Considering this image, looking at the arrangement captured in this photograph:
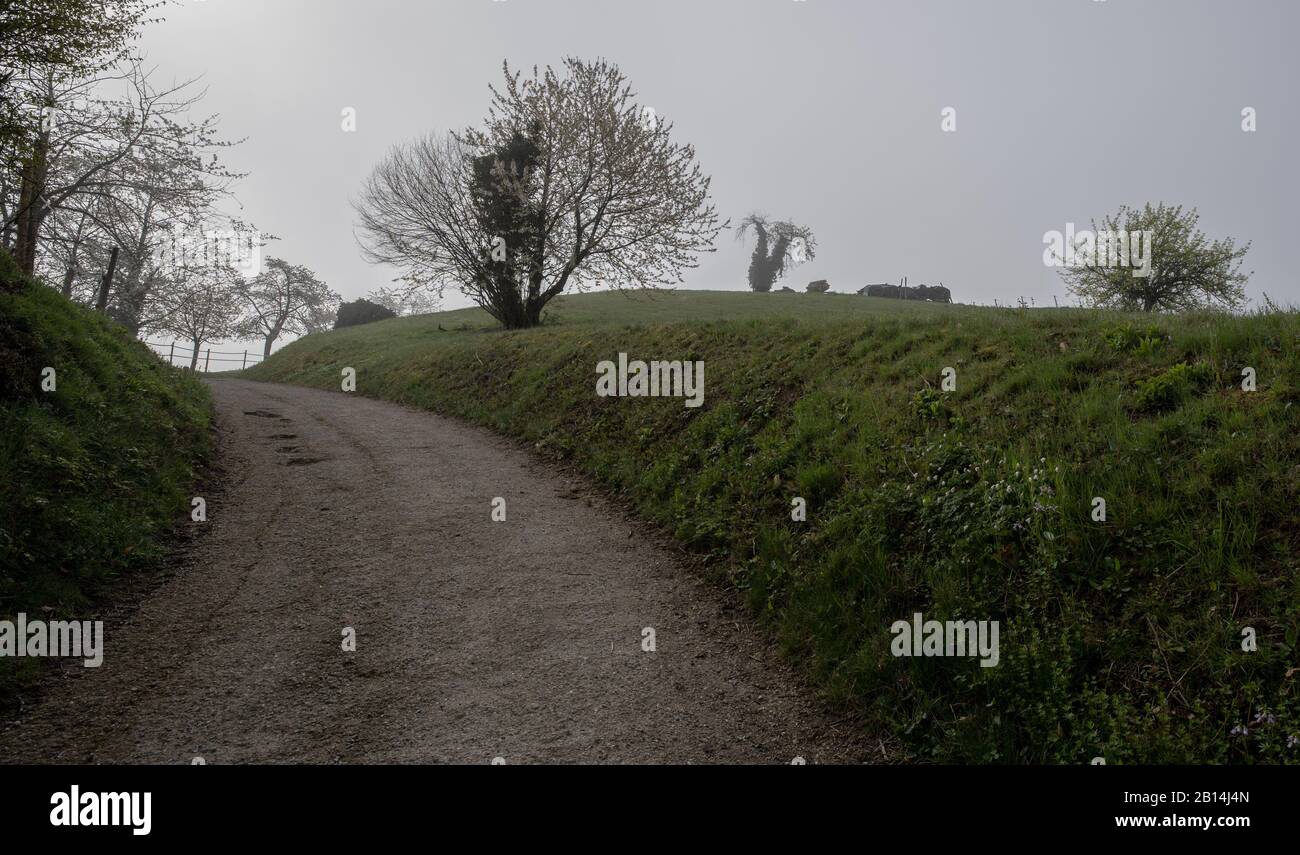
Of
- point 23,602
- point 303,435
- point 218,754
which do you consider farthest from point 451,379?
point 218,754

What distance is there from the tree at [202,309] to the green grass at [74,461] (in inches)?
847

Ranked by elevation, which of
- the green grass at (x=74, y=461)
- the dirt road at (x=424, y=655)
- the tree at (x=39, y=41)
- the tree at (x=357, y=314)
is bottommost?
the dirt road at (x=424, y=655)

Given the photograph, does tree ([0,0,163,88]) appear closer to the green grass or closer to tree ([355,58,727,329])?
the green grass

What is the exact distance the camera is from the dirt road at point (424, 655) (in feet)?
13.8

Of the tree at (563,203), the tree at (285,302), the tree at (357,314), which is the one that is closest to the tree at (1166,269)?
the tree at (563,203)

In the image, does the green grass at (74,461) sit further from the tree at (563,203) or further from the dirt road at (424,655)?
the tree at (563,203)

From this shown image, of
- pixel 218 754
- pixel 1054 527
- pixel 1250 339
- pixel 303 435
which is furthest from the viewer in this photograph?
pixel 303 435

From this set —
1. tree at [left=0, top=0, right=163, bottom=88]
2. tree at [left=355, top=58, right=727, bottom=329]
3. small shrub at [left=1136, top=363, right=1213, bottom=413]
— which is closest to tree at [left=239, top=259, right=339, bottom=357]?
tree at [left=355, top=58, right=727, bottom=329]

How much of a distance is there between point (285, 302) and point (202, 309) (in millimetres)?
22148

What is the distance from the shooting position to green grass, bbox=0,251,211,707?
556 centimetres

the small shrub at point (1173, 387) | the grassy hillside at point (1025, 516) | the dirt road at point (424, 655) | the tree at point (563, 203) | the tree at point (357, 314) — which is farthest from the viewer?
the tree at point (357, 314)
